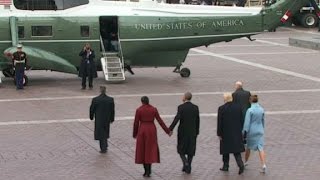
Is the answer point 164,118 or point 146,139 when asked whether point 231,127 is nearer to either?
point 146,139

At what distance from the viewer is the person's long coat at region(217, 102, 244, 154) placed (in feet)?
36.3

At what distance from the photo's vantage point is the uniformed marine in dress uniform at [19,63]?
69.4ft

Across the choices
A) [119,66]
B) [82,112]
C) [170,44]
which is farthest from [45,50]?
[82,112]

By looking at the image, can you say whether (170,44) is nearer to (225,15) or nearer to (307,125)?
(225,15)

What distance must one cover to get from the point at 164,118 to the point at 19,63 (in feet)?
21.9

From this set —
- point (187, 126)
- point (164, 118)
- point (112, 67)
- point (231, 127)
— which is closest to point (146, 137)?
point (187, 126)

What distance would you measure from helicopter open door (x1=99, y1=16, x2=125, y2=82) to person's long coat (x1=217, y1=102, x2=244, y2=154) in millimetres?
11701

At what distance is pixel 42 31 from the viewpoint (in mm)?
22531

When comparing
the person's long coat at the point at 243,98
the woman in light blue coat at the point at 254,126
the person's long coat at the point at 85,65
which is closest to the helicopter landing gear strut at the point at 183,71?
the person's long coat at the point at 85,65

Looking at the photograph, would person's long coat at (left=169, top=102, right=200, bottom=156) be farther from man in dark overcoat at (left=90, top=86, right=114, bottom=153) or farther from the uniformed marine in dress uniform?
the uniformed marine in dress uniform

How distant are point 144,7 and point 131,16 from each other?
81cm

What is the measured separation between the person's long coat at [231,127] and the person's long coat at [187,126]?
16.5 inches

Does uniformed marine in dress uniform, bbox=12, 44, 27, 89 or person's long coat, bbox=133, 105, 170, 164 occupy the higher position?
person's long coat, bbox=133, 105, 170, 164

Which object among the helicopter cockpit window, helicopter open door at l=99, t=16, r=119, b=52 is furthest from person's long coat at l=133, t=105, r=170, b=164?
the helicopter cockpit window
